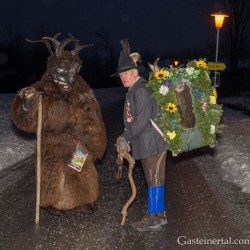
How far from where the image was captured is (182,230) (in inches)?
210

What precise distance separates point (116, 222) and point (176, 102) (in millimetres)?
1783

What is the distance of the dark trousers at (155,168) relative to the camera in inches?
207

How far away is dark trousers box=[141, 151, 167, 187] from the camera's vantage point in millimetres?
5270

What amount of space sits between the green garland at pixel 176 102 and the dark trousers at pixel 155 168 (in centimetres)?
28

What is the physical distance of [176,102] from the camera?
501cm

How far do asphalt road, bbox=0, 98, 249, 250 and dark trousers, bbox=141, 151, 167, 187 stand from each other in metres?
0.61

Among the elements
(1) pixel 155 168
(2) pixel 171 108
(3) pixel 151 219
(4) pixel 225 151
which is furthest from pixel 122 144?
(4) pixel 225 151

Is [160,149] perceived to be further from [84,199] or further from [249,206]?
Answer: [249,206]

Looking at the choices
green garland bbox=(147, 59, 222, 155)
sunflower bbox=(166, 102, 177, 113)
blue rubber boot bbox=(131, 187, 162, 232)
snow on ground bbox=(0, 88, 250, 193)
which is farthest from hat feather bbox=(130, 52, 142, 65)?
snow on ground bbox=(0, 88, 250, 193)

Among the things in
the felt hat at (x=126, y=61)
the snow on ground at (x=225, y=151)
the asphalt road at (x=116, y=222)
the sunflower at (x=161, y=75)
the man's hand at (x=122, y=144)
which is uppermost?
the felt hat at (x=126, y=61)

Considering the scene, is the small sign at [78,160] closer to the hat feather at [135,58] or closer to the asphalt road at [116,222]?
the asphalt road at [116,222]

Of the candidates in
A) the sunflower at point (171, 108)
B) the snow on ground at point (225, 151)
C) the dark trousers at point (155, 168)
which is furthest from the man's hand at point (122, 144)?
the snow on ground at point (225, 151)

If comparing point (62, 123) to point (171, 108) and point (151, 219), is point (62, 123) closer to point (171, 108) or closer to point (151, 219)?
point (171, 108)

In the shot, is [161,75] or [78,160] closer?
[161,75]
